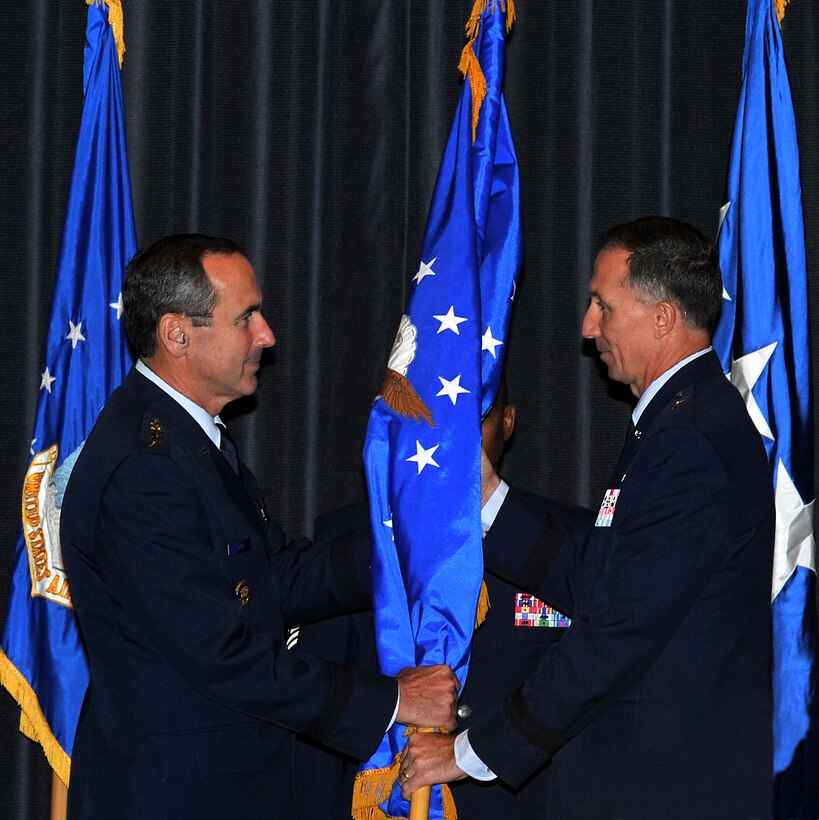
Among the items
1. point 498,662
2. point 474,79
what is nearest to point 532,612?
point 498,662

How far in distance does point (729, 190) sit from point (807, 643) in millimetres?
1292

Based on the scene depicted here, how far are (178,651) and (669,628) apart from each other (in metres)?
1.00

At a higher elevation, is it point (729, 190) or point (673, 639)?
point (729, 190)

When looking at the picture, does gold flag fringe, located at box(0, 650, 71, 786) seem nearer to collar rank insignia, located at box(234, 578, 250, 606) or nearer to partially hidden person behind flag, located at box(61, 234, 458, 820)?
partially hidden person behind flag, located at box(61, 234, 458, 820)

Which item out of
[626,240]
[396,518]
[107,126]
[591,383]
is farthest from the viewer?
[591,383]

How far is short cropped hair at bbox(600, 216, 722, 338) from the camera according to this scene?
2391 mm

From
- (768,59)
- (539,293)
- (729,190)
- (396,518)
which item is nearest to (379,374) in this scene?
(539,293)

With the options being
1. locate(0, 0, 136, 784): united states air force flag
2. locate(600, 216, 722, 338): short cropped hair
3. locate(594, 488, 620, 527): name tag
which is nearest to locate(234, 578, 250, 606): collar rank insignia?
locate(594, 488, 620, 527): name tag

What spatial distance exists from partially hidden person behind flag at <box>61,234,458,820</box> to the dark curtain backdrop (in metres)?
0.95

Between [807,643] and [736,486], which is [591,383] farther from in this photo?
[736,486]

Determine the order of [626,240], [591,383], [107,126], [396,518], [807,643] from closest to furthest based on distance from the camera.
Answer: [626,240] → [396,518] → [807,643] → [107,126] → [591,383]

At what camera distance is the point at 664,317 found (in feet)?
7.85

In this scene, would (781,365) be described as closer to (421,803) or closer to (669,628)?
(669,628)

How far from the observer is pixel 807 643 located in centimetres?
304
